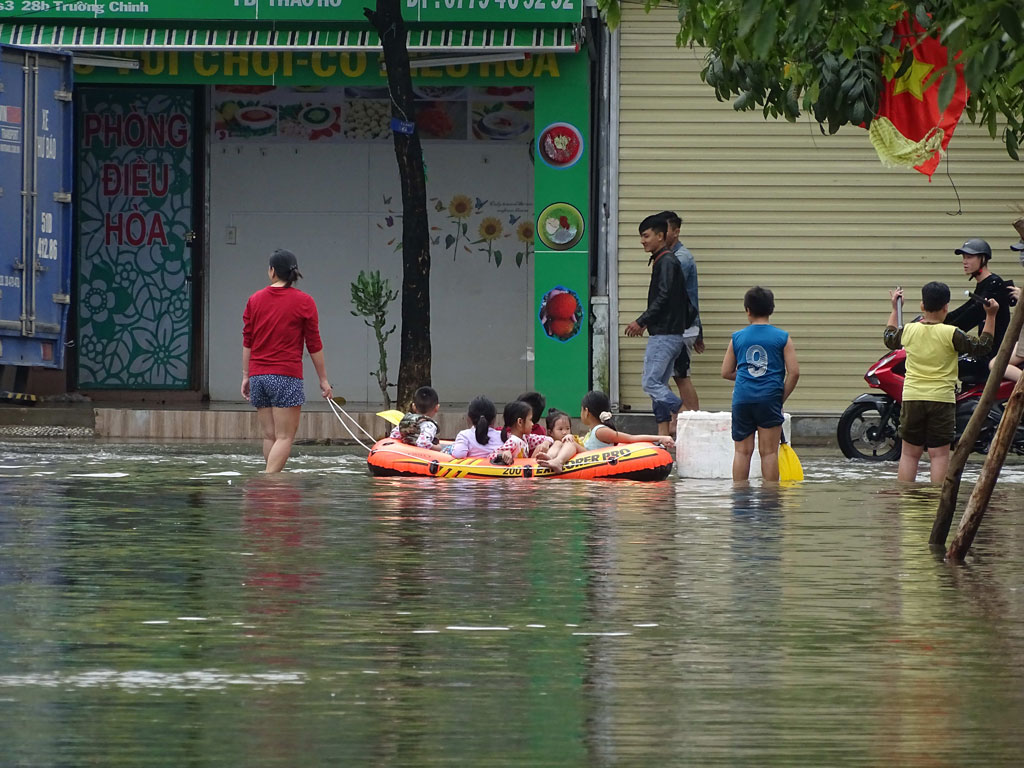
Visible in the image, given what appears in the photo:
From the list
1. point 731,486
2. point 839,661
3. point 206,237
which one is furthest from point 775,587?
point 206,237

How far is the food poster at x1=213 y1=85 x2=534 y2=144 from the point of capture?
20812mm

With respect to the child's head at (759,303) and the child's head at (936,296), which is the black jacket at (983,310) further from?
the child's head at (759,303)

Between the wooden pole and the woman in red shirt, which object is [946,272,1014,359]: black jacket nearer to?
the woman in red shirt

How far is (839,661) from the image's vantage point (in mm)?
6105

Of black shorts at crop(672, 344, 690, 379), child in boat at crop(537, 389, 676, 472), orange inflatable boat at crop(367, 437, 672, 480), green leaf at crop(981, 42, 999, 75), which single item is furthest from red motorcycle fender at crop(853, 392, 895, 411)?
green leaf at crop(981, 42, 999, 75)

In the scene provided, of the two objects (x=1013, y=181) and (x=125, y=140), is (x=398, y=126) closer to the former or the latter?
(x=125, y=140)

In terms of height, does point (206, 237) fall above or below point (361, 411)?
above

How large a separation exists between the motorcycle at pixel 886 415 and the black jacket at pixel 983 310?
0.42 meters

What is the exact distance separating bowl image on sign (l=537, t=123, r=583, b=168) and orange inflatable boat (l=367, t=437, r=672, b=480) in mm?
6214

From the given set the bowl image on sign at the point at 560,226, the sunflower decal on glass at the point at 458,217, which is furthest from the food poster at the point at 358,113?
the bowl image on sign at the point at 560,226

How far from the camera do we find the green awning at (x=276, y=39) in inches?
732

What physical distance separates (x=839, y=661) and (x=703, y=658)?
434mm

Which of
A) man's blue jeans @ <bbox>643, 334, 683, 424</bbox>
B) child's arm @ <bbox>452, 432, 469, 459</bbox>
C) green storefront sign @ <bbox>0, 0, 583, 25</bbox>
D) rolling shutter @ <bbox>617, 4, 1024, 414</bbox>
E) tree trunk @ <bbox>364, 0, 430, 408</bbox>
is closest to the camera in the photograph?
child's arm @ <bbox>452, 432, 469, 459</bbox>

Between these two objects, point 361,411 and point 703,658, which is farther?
point 361,411
